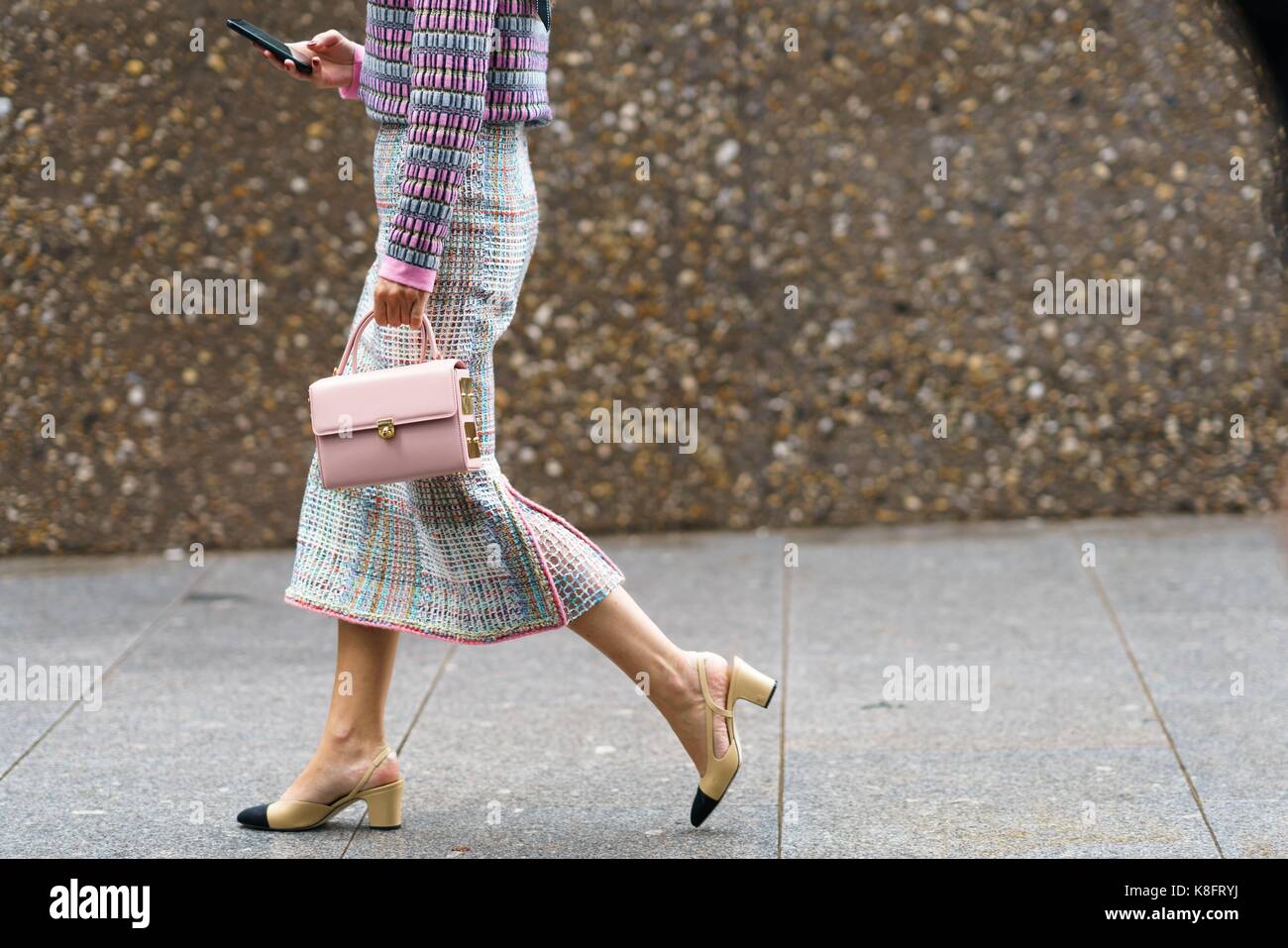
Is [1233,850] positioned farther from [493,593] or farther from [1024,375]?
[1024,375]

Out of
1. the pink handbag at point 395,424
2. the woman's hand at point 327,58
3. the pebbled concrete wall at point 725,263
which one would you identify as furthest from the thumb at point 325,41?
the pebbled concrete wall at point 725,263

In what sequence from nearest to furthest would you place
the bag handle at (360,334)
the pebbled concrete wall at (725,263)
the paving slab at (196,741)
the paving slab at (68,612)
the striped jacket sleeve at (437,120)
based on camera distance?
the striped jacket sleeve at (437,120)
the bag handle at (360,334)
the paving slab at (196,741)
the paving slab at (68,612)
the pebbled concrete wall at (725,263)

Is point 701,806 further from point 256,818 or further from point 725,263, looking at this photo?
point 725,263

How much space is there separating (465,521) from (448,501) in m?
0.05

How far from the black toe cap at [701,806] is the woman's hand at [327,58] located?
68.0 inches

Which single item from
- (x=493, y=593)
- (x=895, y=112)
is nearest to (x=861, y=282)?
(x=895, y=112)

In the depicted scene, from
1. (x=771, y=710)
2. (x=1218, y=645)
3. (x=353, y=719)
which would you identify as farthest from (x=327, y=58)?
(x=1218, y=645)

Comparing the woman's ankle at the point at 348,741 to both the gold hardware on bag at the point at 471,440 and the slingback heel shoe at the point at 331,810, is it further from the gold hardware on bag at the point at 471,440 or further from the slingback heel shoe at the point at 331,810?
the gold hardware on bag at the point at 471,440

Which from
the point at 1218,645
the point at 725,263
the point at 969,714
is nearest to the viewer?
the point at 969,714

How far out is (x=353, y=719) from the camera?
364 centimetres

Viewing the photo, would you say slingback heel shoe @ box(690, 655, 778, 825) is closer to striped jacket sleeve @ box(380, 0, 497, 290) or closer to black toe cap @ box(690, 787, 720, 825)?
black toe cap @ box(690, 787, 720, 825)

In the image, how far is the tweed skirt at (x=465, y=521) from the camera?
11.2 ft

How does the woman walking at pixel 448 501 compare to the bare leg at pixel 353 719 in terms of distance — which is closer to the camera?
the woman walking at pixel 448 501
